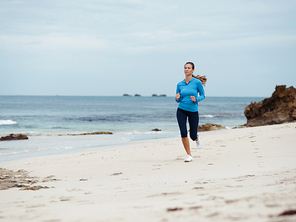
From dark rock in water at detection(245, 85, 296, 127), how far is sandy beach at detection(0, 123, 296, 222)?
1162cm

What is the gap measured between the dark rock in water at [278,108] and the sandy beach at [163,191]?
38.1 feet

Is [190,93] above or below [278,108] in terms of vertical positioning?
above

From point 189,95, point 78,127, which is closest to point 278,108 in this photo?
point 189,95

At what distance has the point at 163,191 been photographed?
129 inches

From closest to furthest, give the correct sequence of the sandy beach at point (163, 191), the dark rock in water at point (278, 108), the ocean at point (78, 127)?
the sandy beach at point (163, 191), the ocean at point (78, 127), the dark rock in water at point (278, 108)

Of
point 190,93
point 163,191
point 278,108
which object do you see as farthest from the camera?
point 278,108

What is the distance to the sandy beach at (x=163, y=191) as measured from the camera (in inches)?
92.0

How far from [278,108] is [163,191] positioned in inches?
651

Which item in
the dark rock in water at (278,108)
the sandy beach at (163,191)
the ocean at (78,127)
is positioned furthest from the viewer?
the dark rock in water at (278,108)

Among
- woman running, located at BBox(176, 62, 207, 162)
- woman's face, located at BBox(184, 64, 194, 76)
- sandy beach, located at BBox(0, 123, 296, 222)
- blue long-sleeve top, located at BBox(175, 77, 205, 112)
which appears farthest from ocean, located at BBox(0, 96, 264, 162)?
woman's face, located at BBox(184, 64, 194, 76)

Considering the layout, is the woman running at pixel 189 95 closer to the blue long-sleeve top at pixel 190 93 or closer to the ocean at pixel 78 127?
the blue long-sleeve top at pixel 190 93

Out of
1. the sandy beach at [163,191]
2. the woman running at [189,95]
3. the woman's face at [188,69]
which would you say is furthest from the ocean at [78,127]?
the woman's face at [188,69]

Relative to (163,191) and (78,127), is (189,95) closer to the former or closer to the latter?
(163,191)

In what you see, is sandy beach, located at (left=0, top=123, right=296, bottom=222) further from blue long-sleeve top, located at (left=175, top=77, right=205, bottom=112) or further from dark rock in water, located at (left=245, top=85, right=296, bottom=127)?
dark rock in water, located at (left=245, top=85, right=296, bottom=127)
